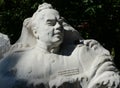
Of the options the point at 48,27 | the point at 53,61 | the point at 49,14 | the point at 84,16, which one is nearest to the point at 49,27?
the point at 48,27

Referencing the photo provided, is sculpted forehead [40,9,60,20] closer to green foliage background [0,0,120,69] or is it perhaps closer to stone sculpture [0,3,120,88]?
stone sculpture [0,3,120,88]

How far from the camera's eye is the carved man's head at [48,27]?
26.3 feet

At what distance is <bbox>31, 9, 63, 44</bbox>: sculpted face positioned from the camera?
8.01 meters

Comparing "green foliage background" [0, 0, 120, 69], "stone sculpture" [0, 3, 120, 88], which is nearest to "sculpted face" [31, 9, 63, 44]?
"stone sculpture" [0, 3, 120, 88]

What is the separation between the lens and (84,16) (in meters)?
14.1

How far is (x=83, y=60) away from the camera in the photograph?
7.99 meters

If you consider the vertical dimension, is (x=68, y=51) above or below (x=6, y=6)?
above

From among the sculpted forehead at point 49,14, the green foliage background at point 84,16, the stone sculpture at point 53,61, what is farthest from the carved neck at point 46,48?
the green foliage background at point 84,16

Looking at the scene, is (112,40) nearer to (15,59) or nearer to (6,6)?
(6,6)

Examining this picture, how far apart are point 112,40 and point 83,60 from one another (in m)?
6.36

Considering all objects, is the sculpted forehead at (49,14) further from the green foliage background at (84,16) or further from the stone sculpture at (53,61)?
the green foliage background at (84,16)

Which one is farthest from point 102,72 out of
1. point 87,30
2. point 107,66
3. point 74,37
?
point 87,30

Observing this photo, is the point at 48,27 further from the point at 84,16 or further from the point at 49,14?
the point at 84,16

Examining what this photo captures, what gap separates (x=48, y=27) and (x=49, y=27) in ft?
0.04
